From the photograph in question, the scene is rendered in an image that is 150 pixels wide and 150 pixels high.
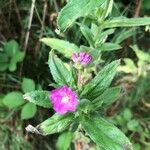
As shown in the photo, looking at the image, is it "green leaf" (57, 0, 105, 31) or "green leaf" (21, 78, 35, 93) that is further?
"green leaf" (21, 78, 35, 93)

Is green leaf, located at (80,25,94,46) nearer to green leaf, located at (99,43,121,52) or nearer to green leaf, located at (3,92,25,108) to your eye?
green leaf, located at (99,43,121,52)

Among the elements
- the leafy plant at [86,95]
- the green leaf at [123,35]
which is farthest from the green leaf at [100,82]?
the green leaf at [123,35]

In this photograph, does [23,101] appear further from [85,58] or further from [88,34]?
[85,58]

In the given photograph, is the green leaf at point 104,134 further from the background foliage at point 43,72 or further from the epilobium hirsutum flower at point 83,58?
the background foliage at point 43,72

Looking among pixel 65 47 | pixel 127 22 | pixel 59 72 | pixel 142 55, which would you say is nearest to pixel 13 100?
pixel 65 47

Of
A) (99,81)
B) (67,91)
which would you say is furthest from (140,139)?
(67,91)

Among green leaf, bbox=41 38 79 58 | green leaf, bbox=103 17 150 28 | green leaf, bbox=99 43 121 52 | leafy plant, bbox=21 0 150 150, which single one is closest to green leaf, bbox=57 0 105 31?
leafy plant, bbox=21 0 150 150
